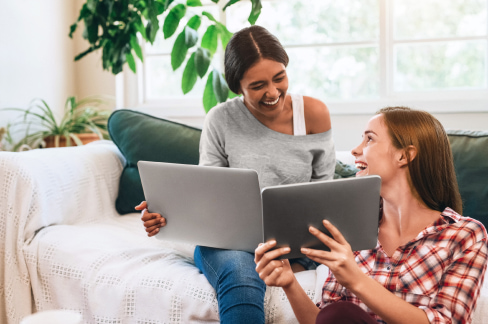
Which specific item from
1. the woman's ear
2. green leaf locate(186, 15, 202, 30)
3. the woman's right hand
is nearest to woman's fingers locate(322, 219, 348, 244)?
the woman's ear

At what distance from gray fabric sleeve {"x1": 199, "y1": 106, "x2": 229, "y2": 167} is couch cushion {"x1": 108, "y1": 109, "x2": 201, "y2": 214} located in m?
0.45

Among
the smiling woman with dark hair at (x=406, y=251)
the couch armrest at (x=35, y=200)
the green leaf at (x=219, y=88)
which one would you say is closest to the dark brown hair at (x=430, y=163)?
the smiling woman with dark hair at (x=406, y=251)

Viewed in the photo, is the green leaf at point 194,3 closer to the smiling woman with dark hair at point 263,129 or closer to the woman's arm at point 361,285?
the smiling woman with dark hair at point 263,129

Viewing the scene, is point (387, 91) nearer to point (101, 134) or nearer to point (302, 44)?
point (302, 44)

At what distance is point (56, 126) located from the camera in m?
2.78

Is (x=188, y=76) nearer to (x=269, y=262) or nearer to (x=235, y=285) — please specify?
(x=235, y=285)

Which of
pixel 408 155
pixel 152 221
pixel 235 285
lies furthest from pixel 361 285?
pixel 152 221

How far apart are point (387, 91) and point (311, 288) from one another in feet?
5.58

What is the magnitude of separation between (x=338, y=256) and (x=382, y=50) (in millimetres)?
2092

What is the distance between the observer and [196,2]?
2002 millimetres

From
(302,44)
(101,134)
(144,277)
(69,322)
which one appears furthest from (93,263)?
(302,44)

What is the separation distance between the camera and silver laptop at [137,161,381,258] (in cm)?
95

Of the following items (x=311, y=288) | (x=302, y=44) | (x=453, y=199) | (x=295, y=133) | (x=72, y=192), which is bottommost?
(x=311, y=288)

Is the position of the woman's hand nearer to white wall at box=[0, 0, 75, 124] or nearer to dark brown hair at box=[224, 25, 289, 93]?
dark brown hair at box=[224, 25, 289, 93]
